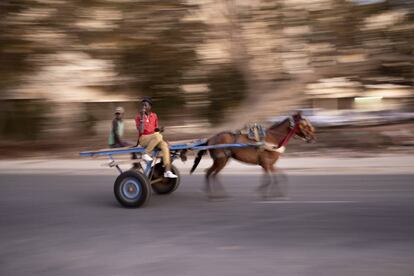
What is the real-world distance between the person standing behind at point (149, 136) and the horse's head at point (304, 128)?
7.97 feet

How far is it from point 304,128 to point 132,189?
3.30 m

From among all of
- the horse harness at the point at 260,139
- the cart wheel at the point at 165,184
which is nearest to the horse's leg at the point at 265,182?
the horse harness at the point at 260,139

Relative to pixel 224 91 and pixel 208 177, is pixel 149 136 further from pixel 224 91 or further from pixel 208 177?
pixel 224 91

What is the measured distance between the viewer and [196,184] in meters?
12.2

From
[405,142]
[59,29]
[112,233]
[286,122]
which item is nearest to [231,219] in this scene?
[112,233]

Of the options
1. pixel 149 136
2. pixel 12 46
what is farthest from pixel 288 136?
pixel 12 46

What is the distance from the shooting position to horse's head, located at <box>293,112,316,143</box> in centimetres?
970

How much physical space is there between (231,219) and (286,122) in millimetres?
2481

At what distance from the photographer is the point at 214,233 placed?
7414mm

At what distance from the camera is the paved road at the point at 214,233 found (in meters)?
5.94

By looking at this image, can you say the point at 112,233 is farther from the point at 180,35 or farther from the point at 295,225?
the point at 180,35

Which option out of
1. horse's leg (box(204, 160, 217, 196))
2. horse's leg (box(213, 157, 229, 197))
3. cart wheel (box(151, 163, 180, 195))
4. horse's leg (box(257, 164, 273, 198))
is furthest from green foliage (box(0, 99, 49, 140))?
horse's leg (box(257, 164, 273, 198))

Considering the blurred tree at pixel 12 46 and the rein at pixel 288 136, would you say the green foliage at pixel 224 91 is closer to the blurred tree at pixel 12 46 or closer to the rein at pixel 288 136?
the blurred tree at pixel 12 46

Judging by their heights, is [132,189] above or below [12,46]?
below
